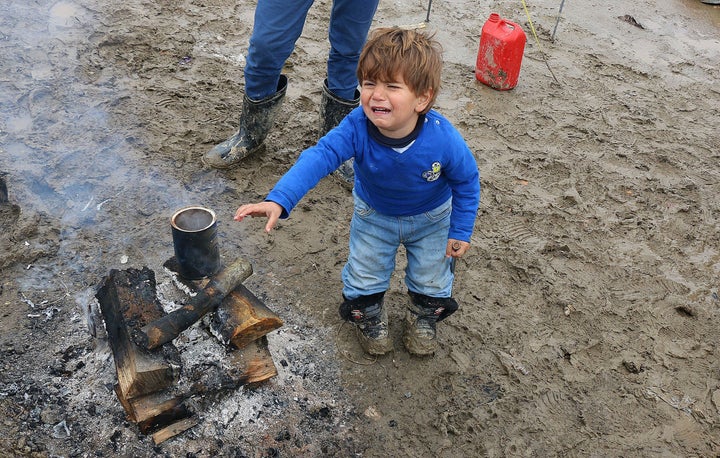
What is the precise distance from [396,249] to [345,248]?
71 cm

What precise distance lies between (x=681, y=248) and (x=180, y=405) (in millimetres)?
2910

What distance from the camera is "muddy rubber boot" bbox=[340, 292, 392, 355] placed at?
2.78 m

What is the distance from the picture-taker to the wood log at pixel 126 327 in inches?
87.3

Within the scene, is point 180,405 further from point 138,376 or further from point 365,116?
point 365,116

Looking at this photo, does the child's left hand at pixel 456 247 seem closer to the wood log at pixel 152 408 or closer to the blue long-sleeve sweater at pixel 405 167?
the blue long-sleeve sweater at pixel 405 167

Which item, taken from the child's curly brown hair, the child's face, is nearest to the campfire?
the child's face

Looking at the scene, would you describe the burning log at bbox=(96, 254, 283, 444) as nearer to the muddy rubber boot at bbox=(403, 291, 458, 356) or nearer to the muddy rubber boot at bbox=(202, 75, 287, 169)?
the muddy rubber boot at bbox=(403, 291, 458, 356)

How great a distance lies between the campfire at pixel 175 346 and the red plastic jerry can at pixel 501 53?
310 cm

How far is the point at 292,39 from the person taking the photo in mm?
3357

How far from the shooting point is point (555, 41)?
5738 mm

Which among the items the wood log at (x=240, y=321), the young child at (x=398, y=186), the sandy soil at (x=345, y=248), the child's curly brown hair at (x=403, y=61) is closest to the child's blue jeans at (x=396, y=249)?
the young child at (x=398, y=186)

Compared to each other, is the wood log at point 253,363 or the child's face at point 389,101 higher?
the child's face at point 389,101

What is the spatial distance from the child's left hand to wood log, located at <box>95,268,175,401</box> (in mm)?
1154

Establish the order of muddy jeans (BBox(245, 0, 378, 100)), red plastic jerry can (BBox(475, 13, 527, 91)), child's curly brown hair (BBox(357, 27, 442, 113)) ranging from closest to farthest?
child's curly brown hair (BBox(357, 27, 442, 113)) < muddy jeans (BBox(245, 0, 378, 100)) < red plastic jerry can (BBox(475, 13, 527, 91))
